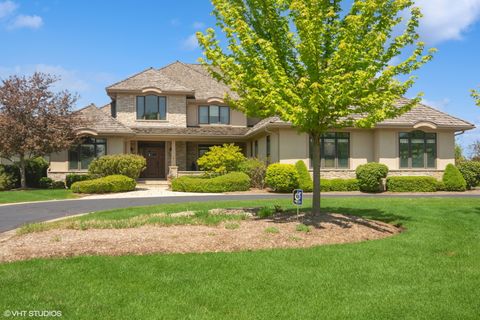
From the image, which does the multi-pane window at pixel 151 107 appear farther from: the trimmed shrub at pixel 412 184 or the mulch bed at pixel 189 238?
the mulch bed at pixel 189 238

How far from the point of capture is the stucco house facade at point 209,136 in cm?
2789

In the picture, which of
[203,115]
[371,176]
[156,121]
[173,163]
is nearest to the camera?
[371,176]

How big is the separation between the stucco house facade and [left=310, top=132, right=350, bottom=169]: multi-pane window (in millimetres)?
65

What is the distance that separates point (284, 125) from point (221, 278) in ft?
66.9

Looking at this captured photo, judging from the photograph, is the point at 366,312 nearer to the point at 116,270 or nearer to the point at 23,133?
the point at 116,270

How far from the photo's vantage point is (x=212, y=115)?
112 feet

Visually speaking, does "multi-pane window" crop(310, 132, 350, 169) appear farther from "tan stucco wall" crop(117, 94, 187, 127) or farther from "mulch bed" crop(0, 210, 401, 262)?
"mulch bed" crop(0, 210, 401, 262)

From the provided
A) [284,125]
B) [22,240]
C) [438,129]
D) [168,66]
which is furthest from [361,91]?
[168,66]

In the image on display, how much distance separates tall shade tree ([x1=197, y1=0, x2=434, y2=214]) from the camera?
31.8 feet

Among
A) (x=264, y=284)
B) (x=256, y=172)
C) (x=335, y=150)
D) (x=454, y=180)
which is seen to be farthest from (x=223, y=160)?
(x=264, y=284)

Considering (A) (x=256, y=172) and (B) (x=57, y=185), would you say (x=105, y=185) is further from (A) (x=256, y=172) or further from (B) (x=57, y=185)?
(A) (x=256, y=172)

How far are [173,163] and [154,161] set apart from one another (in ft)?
9.59

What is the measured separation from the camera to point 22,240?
8.95m

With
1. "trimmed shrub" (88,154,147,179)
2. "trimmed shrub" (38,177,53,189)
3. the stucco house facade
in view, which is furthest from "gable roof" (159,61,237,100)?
"trimmed shrub" (38,177,53,189)
